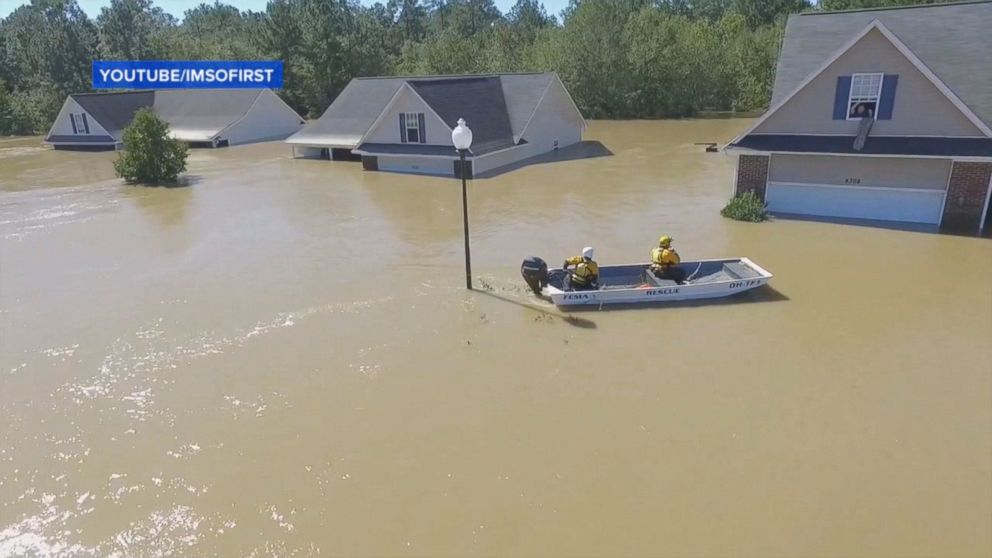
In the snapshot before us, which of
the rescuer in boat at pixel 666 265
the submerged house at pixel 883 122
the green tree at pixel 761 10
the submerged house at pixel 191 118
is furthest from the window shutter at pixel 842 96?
the green tree at pixel 761 10

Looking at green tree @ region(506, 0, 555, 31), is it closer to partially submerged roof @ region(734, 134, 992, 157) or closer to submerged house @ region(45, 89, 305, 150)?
submerged house @ region(45, 89, 305, 150)

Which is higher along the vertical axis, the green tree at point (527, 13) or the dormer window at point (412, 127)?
the green tree at point (527, 13)

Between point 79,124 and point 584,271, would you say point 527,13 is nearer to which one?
point 79,124

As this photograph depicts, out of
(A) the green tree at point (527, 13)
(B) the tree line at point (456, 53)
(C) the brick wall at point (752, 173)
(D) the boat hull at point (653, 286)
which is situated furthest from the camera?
(A) the green tree at point (527, 13)

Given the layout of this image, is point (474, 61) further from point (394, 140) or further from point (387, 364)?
point (387, 364)

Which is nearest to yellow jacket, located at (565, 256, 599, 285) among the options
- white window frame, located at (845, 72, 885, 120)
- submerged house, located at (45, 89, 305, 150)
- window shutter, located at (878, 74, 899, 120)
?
white window frame, located at (845, 72, 885, 120)

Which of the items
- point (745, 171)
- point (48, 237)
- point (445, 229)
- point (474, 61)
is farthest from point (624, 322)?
point (474, 61)

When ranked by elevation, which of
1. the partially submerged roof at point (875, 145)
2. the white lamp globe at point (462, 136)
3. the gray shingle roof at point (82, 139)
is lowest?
the gray shingle roof at point (82, 139)

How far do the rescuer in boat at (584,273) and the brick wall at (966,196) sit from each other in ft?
37.5

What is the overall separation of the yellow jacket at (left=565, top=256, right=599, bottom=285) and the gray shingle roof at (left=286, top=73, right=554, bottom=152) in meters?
15.6

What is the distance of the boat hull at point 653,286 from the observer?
1316cm

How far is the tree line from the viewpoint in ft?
158

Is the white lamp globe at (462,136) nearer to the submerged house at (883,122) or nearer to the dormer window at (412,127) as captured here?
the submerged house at (883,122)

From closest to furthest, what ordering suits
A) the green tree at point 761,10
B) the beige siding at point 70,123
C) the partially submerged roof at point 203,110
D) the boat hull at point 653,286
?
1. the boat hull at point 653,286
2. the partially submerged roof at point 203,110
3. the beige siding at point 70,123
4. the green tree at point 761,10
